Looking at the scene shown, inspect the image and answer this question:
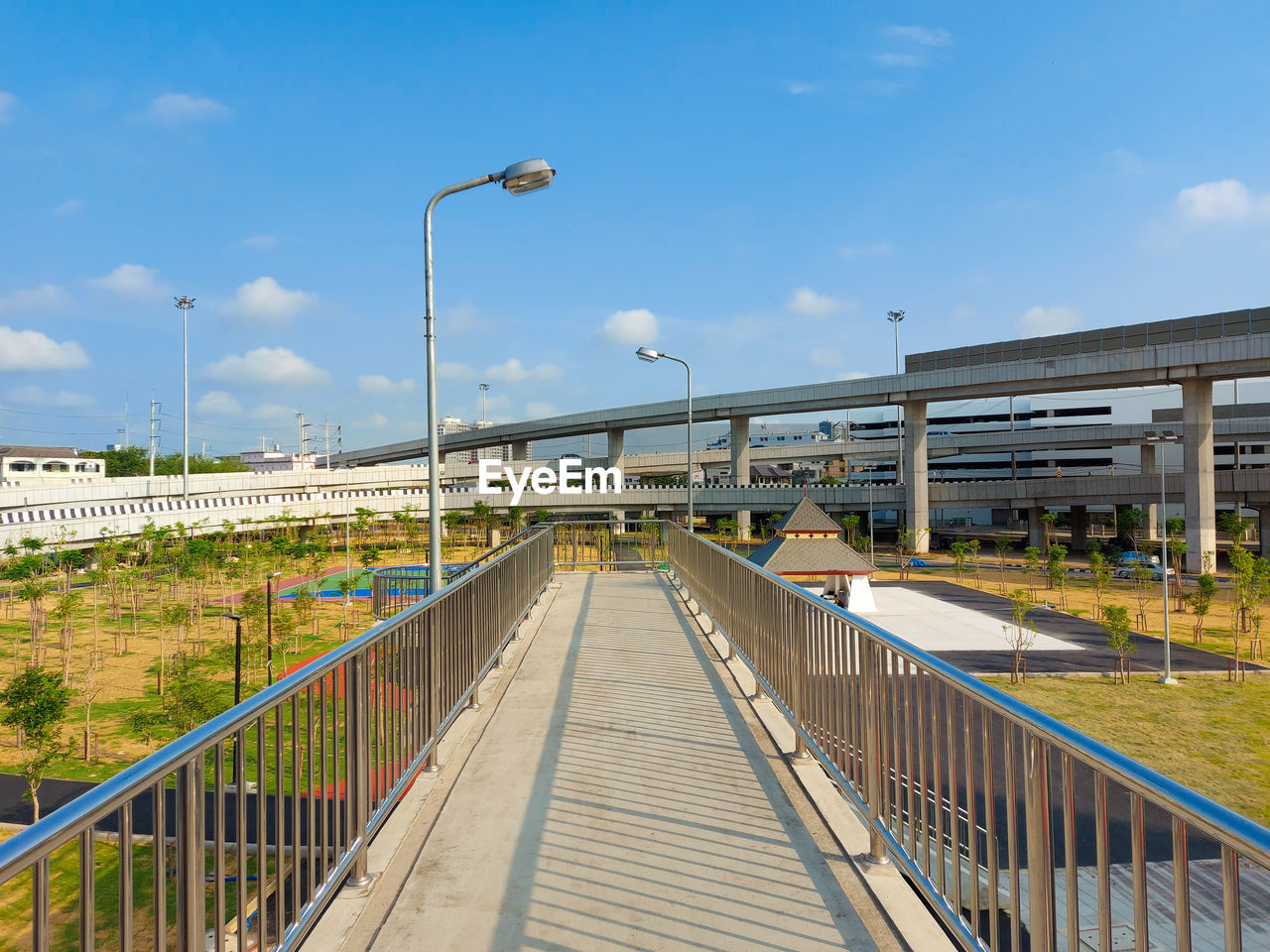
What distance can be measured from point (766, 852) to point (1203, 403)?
171 ft

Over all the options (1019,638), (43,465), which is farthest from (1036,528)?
(43,465)

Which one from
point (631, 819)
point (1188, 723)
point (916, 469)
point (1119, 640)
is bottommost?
point (1188, 723)

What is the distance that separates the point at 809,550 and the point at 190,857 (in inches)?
957

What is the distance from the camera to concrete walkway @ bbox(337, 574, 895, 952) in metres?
2.99

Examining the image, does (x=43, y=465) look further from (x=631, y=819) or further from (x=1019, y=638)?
(x=631, y=819)

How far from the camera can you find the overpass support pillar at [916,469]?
5344 centimetres

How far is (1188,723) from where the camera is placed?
18.8 meters

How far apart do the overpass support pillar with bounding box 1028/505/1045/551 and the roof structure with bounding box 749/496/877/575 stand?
1691 inches

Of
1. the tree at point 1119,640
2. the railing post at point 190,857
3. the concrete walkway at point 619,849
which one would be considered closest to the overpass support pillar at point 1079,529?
the tree at point 1119,640

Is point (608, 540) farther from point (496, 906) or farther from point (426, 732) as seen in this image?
point (496, 906)

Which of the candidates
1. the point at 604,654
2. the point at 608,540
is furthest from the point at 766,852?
the point at 608,540

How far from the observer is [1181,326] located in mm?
42938

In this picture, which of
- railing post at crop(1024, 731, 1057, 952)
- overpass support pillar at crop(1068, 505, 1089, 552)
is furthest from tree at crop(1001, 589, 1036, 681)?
overpass support pillar at crop(1068, 505, 1089, 552)
